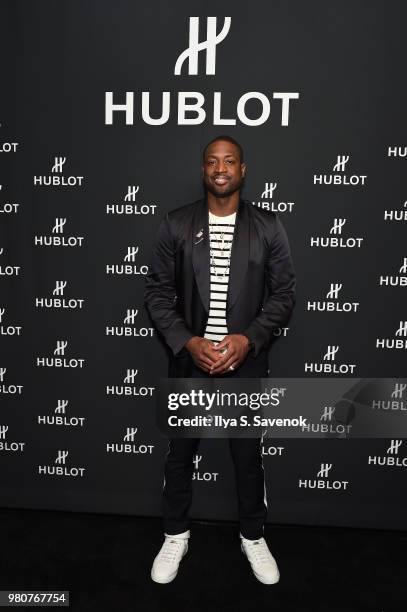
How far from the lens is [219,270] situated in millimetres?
2158

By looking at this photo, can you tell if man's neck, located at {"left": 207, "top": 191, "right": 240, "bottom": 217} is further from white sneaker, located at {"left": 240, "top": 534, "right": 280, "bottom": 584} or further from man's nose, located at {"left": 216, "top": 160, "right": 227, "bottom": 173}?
white sneaker, located at {"left": 240, "top": 534, "right": 280, "bottom": 584}

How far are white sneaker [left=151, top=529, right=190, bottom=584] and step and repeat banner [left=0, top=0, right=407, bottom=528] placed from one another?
0.36 m

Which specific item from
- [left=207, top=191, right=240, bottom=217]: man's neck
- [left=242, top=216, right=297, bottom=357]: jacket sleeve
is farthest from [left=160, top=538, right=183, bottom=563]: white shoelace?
[left=207, top=191, right=240, bottom=217]: man's neck

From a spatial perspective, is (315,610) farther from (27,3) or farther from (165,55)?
(27,3)

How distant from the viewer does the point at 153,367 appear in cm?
262

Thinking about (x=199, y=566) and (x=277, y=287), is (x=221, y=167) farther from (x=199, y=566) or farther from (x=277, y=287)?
(x=199, y=566)

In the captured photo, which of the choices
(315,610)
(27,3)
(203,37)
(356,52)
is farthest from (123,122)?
(315,610)

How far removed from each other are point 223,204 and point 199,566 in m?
1.55

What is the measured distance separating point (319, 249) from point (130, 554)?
1.62 meters

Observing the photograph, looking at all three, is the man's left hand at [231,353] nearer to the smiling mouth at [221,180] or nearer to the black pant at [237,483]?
the black pant at [237,483]

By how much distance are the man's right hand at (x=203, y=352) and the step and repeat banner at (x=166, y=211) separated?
0.52 meters

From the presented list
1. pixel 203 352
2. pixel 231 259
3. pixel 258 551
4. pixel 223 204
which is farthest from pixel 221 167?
pixel 258 551

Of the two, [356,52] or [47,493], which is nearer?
[356,52]

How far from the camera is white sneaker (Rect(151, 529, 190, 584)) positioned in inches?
88.3
